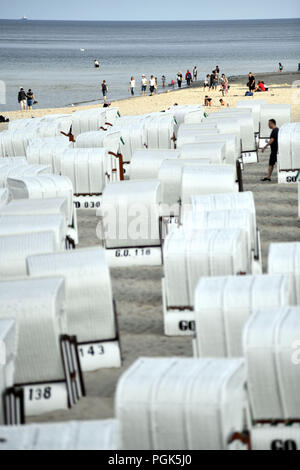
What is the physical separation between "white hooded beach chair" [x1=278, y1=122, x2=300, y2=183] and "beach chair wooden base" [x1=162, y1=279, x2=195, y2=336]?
9.74 metres

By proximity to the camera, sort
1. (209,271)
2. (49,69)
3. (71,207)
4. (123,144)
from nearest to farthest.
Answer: (209,271) → (71,207) → (123,144) → (49,69)

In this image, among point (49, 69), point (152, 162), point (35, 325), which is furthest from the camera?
point (49, 69)

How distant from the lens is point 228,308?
10.3m

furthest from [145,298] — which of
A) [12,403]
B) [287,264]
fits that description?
[12,403]

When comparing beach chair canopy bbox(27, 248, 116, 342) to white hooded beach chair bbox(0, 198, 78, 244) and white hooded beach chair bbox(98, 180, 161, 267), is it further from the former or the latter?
white hooded beach chair bbox(98, 180, 161, 267)

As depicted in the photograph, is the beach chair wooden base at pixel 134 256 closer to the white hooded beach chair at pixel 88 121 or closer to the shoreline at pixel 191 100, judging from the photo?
the white hooded beach chair at pixel 88 121

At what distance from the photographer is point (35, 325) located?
33.8ft

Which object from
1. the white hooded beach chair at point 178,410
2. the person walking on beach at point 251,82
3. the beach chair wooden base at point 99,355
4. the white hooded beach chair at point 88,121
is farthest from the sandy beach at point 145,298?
the person walking on beach at point 251,82

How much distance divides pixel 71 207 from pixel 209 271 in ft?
18.5

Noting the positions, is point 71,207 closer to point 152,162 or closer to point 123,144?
point 152,162

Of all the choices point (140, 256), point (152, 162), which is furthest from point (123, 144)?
point (140, 256)

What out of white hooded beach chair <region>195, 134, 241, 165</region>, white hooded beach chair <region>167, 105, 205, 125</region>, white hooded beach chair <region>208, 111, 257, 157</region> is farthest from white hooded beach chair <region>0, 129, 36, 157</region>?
white hooded beach chair <region>195, 134, 241, 165</region>

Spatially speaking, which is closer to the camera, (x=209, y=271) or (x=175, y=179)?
(x=209, y=271)

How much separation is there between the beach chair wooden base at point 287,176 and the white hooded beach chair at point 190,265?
960cm
